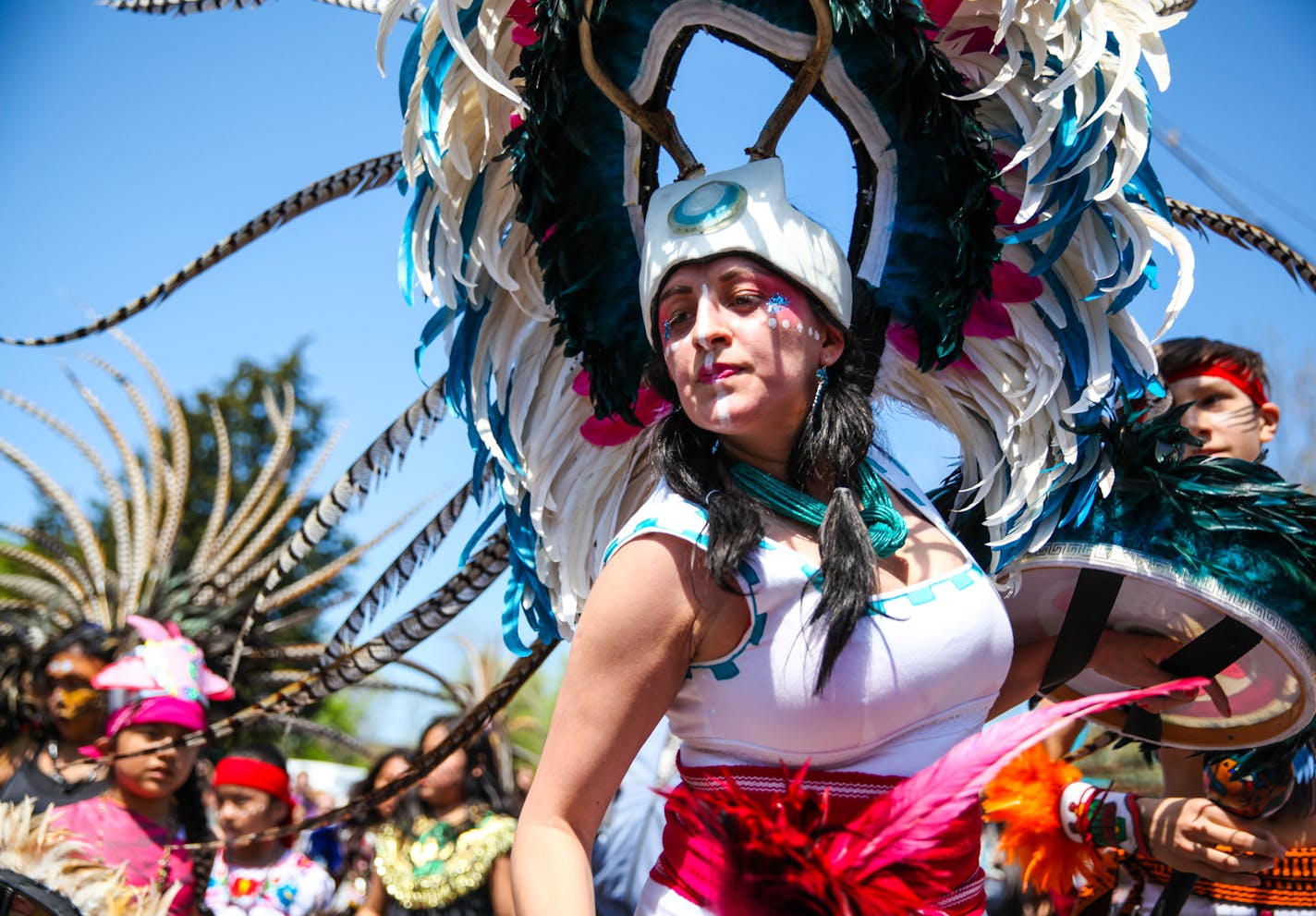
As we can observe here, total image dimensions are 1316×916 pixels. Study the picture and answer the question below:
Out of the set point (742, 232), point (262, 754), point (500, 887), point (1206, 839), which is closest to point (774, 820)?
point (742, 232)

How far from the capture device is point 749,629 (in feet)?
5.78

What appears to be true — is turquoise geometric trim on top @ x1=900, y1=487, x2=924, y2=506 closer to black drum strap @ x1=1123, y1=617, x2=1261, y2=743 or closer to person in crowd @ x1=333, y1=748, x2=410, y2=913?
black drum strap @ x1=1123, y1=617, x2=1261, y2=743

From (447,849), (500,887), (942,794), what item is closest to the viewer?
(942,794)

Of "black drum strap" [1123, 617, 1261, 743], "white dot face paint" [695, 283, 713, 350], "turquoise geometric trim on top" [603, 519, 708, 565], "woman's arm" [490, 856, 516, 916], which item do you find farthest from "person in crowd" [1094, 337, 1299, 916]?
"woman's arm" [490, 856, 516, 916]

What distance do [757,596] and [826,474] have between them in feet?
0.97

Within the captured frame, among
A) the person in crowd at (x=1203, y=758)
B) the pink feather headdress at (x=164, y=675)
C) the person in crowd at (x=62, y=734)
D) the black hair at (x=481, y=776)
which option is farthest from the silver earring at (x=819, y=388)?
the black hair at (x=481, y=776)

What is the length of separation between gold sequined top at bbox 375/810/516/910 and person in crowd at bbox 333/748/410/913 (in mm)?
198

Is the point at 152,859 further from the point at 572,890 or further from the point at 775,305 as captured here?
the point at 775,305

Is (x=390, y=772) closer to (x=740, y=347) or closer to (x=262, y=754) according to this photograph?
(x=262, y=754)

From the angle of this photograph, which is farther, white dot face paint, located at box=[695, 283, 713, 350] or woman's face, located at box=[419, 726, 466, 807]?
woman's face, located at box=[419, 726, 466, 807]

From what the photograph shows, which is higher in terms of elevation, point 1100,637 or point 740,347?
Answer: point 740,347

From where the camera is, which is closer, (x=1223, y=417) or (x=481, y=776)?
(x=1223, y=417)

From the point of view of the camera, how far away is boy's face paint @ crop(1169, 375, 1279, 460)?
3283 millimetres

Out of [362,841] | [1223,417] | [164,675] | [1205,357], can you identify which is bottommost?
[362,841]
